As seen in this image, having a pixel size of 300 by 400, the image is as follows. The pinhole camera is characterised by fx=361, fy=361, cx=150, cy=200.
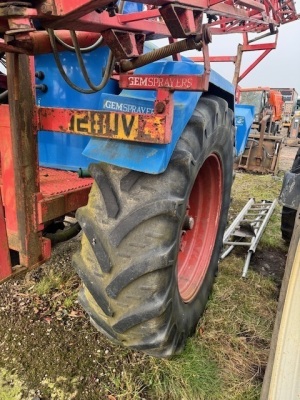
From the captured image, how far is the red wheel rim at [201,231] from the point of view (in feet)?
7.43

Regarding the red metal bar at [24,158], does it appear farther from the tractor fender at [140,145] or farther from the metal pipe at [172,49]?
the metal pipe at [172,49]

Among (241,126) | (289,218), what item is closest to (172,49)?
(289,218)

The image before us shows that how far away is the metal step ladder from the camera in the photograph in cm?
318

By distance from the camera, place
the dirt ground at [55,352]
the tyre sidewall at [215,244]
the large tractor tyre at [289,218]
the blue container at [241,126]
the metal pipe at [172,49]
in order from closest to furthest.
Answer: the metal pipe at [172,49], the tyre sidewall at [215,244], the dirt ground at [55,352], the large tractor tyre at [289,218], the blue container at [241,126]

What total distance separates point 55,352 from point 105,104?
1410mm

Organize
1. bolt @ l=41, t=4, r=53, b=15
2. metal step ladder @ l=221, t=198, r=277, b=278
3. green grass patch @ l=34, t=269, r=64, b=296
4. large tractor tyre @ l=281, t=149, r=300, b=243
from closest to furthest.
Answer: bolt @ l=41, t=4, r=53, b=15
green grass patch @ l=34, t=269, r=64, b=296
large tractor tyre @ l=281, t=149, r=300, b=243
metal step ladder @ l=221, t=198, r=277, b=278

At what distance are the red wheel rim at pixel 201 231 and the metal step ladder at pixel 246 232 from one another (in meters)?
0.64

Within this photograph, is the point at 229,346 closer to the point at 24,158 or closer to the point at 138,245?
the point at 138,245

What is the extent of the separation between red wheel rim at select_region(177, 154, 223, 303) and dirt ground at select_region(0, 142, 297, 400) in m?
0.58

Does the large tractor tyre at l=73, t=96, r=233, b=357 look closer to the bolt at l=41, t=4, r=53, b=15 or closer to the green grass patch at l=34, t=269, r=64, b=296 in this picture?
the bolt at l=41, t=4, r=53, b=15

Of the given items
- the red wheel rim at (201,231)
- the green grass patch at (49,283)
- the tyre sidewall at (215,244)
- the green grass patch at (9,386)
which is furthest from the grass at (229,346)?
the green grass patch at (49,283)

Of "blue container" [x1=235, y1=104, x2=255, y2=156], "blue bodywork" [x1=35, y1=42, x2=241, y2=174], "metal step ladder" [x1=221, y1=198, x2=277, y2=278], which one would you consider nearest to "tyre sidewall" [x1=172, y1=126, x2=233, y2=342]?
"blue bodywork" [x1=35, y1=42, x2=241, y2=174]

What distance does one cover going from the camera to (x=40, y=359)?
1.99 m

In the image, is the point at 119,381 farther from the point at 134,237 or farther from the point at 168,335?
the point at 134,237
